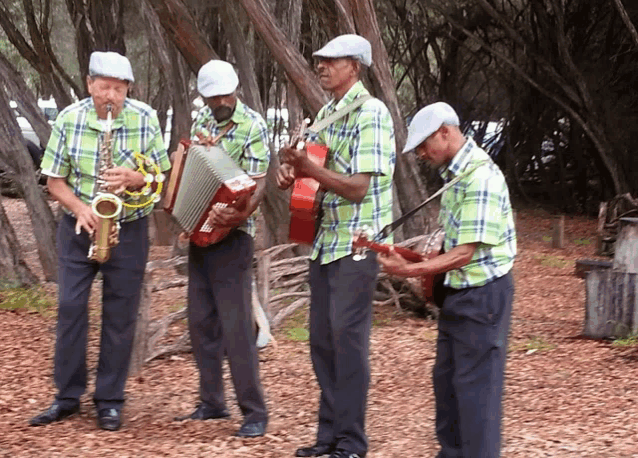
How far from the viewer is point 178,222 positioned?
5.50m

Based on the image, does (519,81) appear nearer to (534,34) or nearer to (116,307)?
(534,34)

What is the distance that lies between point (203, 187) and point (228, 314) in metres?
0.69

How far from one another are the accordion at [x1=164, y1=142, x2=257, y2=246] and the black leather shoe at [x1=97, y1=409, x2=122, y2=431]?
1.03 m

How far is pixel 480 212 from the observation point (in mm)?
4234


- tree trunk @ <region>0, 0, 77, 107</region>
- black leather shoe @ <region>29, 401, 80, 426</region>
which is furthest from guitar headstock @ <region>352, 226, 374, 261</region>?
tree trunk @ <region>0, 0, 77, 107</region>

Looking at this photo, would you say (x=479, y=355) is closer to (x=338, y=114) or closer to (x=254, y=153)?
(x=338, y=114)

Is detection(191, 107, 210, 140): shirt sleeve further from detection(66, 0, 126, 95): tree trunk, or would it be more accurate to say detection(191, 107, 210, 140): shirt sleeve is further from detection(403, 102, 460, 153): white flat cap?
detection(66, 0, 126, 95): tree trunk

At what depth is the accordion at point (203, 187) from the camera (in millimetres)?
5098

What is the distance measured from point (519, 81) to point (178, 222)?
Result: 601 inches

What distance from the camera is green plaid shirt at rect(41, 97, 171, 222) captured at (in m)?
5.48

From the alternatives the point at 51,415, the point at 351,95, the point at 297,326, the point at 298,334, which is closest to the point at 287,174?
the point at 351,95

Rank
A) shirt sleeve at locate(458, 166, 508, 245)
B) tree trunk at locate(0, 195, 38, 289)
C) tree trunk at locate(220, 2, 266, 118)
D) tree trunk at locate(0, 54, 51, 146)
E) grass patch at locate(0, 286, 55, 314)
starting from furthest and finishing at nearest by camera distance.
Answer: tree trunk at locate(220, 2, 266, 118)
tree trunk at locate(0, 54, 51, 146)
tree trunk at locate(0, 195, 38, 289)
grass patch at locate(0, 286, 55, 314)
shirt sleeve at locate(458, 166, 508, 245)

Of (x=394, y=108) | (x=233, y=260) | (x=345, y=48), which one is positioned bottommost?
(x=233, y=260)

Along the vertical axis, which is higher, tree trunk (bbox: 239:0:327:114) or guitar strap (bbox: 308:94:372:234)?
tree trunk (bbox: 239:0:327:114)
